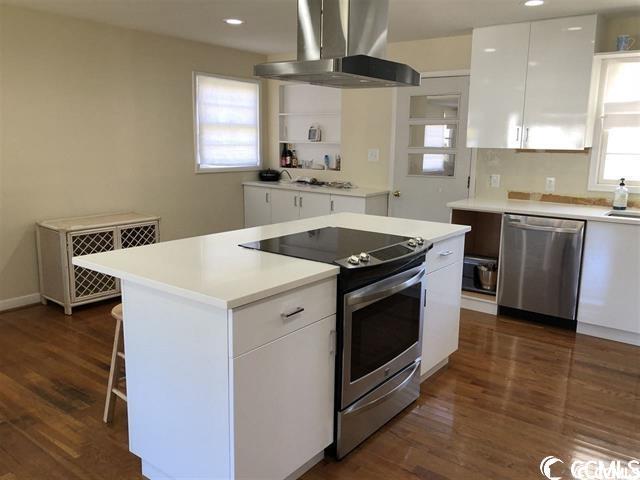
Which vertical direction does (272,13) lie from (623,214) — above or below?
above

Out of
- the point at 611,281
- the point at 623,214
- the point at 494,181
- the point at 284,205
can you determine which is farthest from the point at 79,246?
the point at 623,214

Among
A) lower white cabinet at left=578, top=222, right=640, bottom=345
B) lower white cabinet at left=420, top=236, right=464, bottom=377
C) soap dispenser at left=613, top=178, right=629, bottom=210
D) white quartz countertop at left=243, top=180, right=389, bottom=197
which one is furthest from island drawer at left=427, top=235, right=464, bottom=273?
white quartz countertop at left=243, top=180, right=389, bottom=197

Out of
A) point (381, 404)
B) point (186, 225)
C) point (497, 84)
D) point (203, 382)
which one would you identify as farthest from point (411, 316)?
point (186, 225)

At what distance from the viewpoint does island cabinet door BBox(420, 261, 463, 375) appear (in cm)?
296

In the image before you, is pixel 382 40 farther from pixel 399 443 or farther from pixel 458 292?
pixel 399 443

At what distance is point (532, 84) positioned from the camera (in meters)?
4.12

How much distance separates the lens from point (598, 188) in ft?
14.0

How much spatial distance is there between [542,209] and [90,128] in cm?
385

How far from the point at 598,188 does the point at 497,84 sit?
117cm

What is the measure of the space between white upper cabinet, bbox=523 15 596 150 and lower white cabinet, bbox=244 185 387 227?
1.63 metres

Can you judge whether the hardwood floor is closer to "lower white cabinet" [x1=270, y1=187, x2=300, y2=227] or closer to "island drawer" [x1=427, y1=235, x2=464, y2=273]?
"island drawer" [x1=427, y1=235, x2=464, y2=273]

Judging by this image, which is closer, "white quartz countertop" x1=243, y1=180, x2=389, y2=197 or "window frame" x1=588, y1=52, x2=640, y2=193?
"window frame" x1=588, y1=52, x2=640, y2=193

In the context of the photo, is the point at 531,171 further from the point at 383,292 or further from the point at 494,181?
the point at 383,292

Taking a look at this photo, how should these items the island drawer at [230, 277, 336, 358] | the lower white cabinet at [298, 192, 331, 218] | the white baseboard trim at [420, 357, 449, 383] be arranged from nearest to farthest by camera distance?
the island drawer at [230, 277, 336, 358] → the white baseboard trim at [420, 357, 449, 383] → the lower white cabinet at [298, 192, 331, 218]
